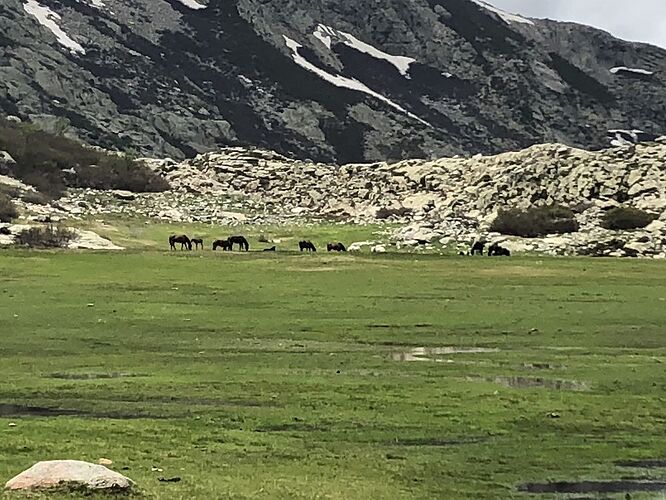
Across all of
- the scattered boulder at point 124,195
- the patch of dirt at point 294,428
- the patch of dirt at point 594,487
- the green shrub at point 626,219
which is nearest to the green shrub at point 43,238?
the scattered boulder at point 124,195

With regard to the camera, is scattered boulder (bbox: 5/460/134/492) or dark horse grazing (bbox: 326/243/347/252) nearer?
scattered boulder (bbox: 5/460/134/492)

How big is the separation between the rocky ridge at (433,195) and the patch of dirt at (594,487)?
52.5 m

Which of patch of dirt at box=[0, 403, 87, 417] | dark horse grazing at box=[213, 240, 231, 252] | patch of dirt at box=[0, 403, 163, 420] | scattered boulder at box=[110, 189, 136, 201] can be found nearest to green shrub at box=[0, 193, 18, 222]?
dark horse grazing at box=[213, 240, 231, 252]

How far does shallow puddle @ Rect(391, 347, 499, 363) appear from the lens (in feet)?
97.2

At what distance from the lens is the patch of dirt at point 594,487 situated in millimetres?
15789

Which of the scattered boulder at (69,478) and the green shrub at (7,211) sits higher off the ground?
the green shrub at (7,211)

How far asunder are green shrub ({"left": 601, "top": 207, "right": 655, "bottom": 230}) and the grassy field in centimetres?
2413

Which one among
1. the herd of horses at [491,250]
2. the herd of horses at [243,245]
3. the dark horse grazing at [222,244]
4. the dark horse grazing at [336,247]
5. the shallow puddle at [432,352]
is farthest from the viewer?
the dark horse grazing at [336,247]

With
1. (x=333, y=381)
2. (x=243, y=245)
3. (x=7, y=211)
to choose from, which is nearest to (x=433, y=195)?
(x=243, y=245)

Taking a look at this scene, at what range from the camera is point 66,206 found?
87.0 metres

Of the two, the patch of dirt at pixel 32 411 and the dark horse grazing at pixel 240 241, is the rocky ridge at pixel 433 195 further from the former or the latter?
the patch of dirt at pixel 32 411

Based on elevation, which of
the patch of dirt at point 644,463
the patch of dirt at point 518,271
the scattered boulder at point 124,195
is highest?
the scattered boulder at point 124,195

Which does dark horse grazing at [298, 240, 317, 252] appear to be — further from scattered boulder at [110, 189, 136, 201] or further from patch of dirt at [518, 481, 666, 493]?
patch of dirt at [518, 481, 666, 493]

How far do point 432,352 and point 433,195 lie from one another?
2901 inches
